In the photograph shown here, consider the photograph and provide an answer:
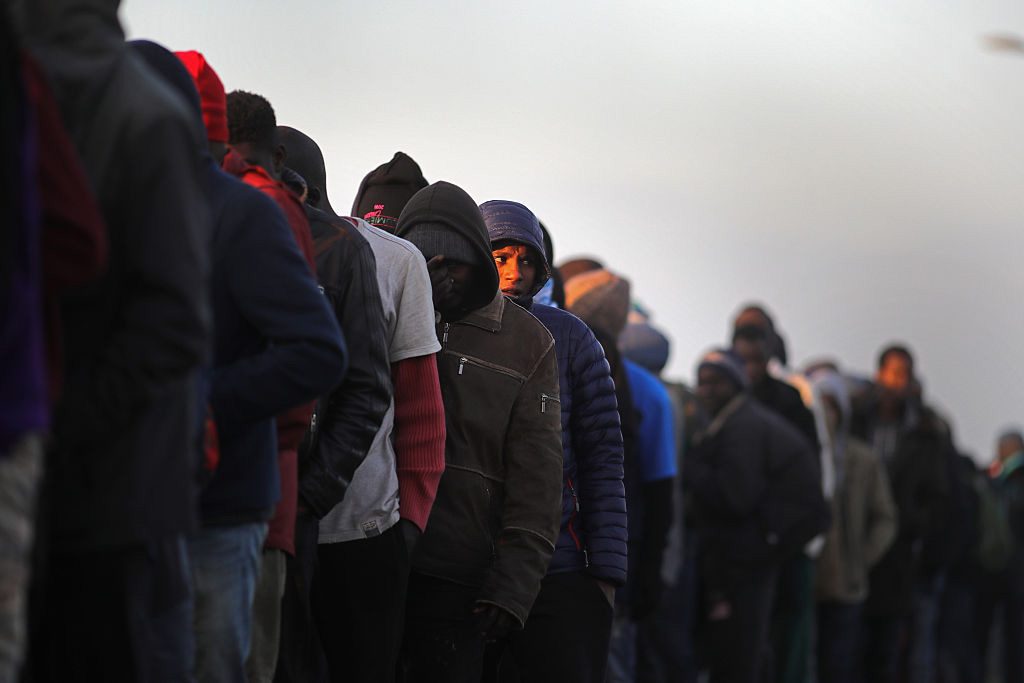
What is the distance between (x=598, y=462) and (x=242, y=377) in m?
2.10


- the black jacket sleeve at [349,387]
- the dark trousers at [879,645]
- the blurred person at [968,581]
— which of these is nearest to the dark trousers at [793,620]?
the dark trousers at [879,645]

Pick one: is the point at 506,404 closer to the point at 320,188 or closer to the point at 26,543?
the point at 320,188

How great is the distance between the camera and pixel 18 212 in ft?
8.68

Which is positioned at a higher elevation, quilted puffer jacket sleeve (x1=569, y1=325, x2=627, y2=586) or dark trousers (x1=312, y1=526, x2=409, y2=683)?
quilted puffer jacket sleeve (x1=569, y1=325, x2=627, y2=586)

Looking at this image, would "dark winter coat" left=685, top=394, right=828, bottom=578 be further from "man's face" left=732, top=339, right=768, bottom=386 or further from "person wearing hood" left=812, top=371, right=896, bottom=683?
"person wearing hood" left=812, top=371, right=896, bottom=683

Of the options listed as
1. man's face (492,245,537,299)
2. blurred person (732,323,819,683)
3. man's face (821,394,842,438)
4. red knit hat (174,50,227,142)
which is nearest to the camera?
red knit hat (174,50,227,142)

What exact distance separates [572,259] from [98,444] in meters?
6.28

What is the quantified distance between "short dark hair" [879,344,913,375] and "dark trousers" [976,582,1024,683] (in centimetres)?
344

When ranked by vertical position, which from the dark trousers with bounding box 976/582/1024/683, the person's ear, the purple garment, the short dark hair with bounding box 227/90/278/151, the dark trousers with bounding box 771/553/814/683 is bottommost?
the dark trousers with bounding box 976/582/1024/683

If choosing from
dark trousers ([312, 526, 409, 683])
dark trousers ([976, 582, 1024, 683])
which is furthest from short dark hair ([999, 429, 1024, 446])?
dark trousers ([312, 526, 409, 683])

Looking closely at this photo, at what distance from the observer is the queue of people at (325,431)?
2.99 m

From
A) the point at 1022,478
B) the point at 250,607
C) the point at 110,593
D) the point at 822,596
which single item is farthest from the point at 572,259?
the point at 1022,478

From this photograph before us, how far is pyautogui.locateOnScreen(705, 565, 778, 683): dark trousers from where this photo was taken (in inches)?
384

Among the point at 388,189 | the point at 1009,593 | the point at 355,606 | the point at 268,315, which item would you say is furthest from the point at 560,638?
the point at 1009,593
